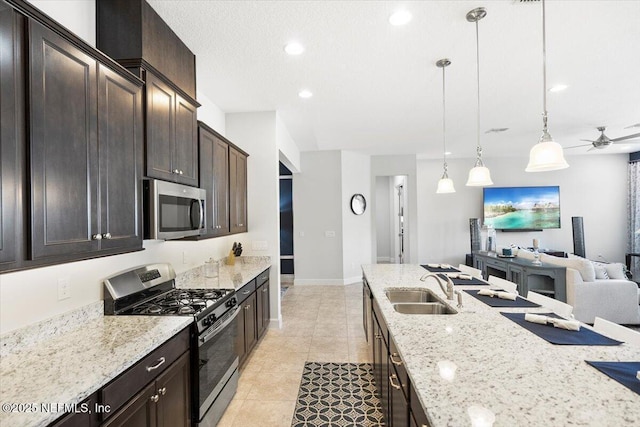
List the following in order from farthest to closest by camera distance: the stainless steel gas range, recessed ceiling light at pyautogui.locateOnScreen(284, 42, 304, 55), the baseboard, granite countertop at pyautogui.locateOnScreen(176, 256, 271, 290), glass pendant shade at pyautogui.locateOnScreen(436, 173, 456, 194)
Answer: the baseboard → glass pendant shade at pyautogui.locateOnScreen(436, 173, 456, 194) → granite countertop at pyautogui.locateOnScreen(176, 256, 271, 290) → recessed ceiling light at pyautogui.locateOnScreen(284, 42, 304, 55) → the stainless steel gas range

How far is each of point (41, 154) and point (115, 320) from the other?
1029 millimetres

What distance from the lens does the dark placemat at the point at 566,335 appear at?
4.71ft

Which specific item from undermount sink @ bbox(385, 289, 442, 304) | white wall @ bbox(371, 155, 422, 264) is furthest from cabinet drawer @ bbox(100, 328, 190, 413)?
white wall @ bbox(371, 155, 422, 264)

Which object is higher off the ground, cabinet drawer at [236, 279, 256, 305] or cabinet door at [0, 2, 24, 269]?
cabinet door at [0, 2, 24, 269]

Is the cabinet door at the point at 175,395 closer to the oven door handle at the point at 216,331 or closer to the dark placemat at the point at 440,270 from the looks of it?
the oven door handle at the point at 216,331

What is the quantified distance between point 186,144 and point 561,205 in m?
8.53

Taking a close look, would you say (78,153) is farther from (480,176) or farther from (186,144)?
(480,176)

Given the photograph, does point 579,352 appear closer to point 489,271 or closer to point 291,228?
point 489,271

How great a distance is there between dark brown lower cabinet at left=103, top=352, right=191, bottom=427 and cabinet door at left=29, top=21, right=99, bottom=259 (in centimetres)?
73

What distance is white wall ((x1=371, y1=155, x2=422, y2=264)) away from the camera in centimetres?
708

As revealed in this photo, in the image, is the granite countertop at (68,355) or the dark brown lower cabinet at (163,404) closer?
the granite countertop at (68,355)

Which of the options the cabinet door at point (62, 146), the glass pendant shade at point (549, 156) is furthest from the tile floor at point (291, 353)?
the glass pendant shade at point (549, 156)

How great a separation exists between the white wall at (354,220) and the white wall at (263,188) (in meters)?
2.75

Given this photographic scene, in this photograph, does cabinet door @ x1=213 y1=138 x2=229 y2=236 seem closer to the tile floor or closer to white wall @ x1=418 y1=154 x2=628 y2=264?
the tile floor
